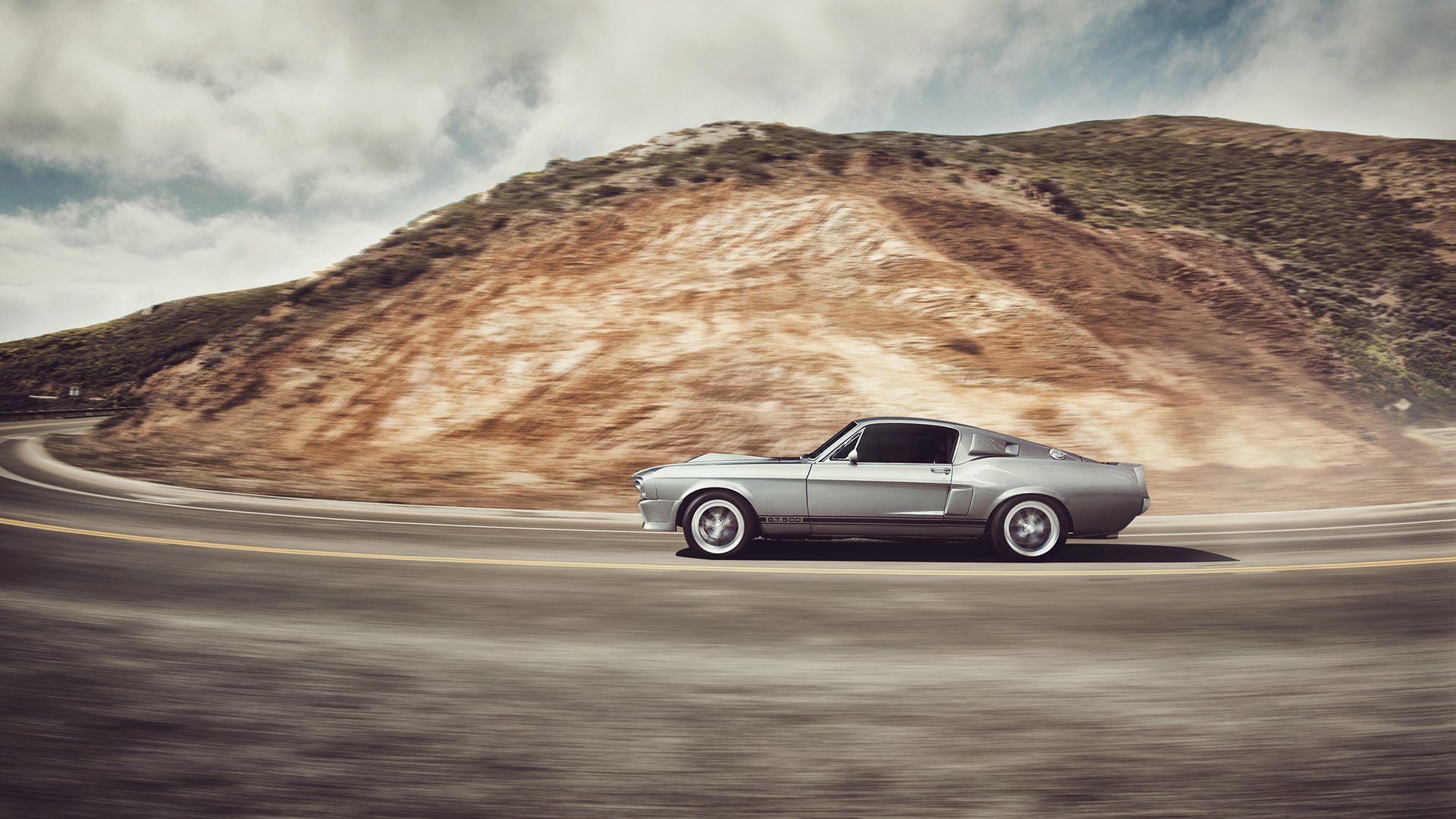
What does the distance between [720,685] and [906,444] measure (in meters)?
4.62

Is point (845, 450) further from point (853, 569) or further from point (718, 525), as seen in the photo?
point (718, 525)

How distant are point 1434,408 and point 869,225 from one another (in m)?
20.1

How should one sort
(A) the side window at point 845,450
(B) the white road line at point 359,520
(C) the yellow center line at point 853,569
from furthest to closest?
1. (B) the white road line at point 359,520
2. (A) the side window at point 845,450
3. (C) the yellow center line at point 853,569

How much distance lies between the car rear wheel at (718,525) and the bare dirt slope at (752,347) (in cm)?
597

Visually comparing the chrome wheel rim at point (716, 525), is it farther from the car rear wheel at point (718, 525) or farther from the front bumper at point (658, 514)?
the front bumper at point (658, 514)

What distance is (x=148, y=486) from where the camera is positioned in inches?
564

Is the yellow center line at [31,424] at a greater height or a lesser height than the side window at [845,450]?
greater

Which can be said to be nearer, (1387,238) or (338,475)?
(338,475)

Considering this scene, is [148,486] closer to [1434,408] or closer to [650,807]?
[650,807]

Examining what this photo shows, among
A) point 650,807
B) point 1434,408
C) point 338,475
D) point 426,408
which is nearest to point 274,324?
point 426,408

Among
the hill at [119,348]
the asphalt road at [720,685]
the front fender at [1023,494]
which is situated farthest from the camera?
the hill at [119,348]

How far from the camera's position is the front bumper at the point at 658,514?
8.39m

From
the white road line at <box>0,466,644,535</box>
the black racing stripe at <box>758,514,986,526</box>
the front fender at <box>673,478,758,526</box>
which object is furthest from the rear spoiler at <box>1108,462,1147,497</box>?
the white road line at <box>0,466,644,535</box>

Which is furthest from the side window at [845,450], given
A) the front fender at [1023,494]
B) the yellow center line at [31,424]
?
the yellow center line at [31,424]
